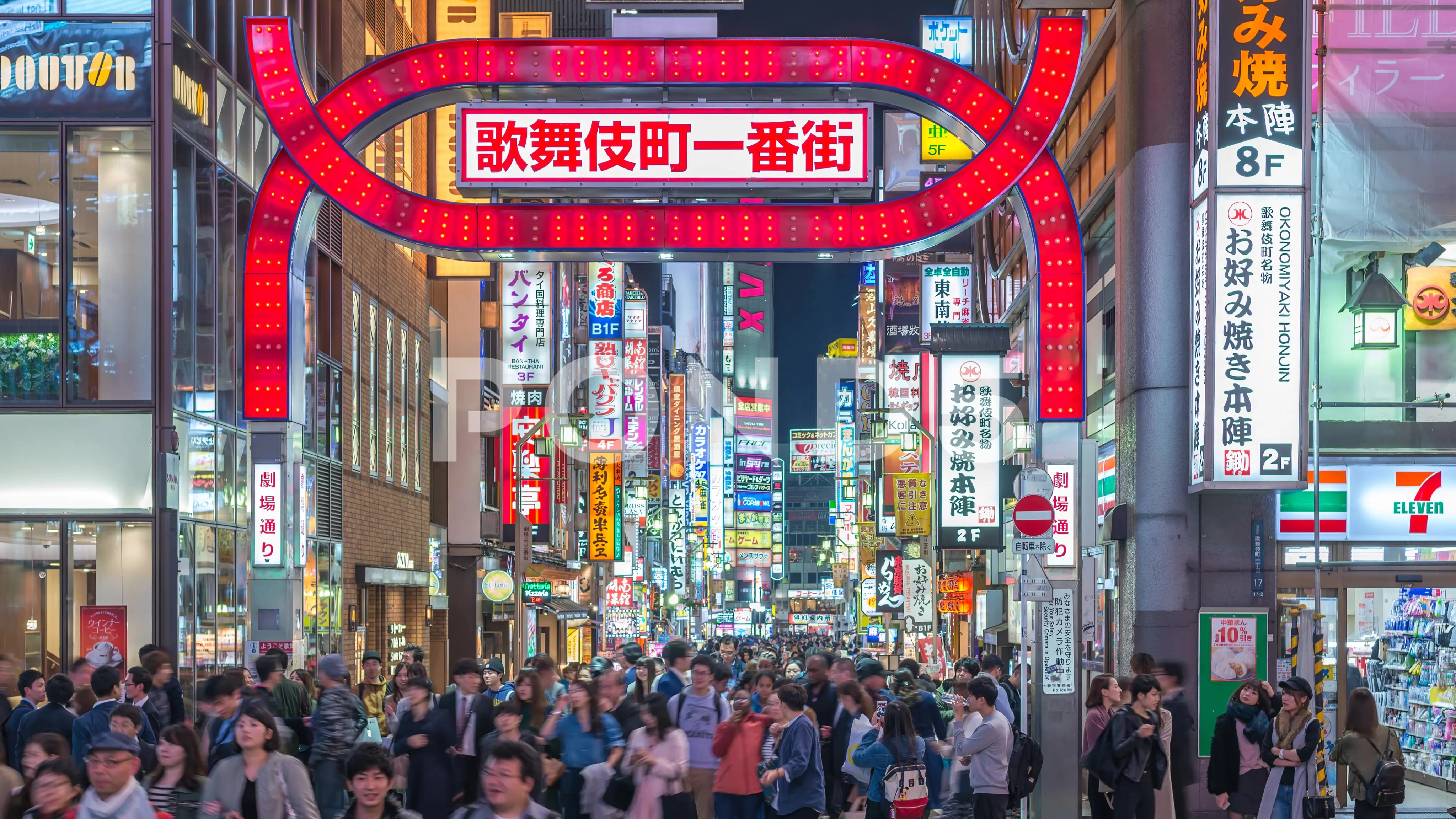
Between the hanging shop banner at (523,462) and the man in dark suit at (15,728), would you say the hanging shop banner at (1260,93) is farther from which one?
the hanging shop banner at (523,462)

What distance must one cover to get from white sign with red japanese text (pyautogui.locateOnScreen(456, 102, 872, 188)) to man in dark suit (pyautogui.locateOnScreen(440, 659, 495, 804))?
5.12 meters

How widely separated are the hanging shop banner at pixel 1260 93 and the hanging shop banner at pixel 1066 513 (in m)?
7.70

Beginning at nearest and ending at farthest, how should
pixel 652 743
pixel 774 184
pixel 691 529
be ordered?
pixel 652 743 < pixel 774 184 < pixel 691 529

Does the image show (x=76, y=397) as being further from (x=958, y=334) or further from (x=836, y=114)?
(x=958, y=334)

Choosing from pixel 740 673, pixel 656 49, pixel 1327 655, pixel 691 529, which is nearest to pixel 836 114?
pixel 656 49

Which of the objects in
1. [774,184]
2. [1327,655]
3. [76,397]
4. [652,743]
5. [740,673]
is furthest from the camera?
[740,673]

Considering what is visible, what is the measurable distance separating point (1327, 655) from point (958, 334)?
41.5ft

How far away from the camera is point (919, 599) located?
44719mm

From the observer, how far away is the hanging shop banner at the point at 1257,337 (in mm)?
16422

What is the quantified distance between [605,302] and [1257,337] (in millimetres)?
46113

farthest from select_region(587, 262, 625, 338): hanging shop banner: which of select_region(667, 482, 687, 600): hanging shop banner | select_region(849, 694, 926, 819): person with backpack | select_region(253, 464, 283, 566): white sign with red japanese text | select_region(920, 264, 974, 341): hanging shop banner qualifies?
select_region(849, 694, 926, 819): person with backpack

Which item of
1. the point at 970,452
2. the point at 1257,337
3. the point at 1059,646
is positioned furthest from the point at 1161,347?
the point at 970,452

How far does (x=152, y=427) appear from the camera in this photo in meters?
21.9

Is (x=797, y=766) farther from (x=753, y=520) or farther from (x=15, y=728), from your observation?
(x=753, y=520)
